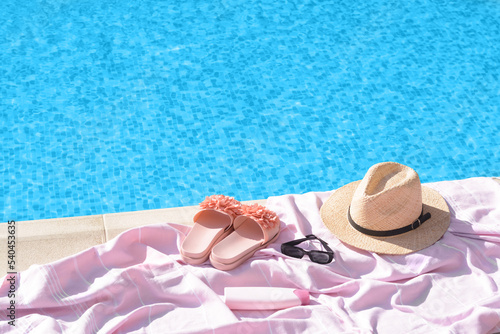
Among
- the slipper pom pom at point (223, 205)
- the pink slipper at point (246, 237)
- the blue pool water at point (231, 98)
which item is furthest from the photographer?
the blue pool water at point (231, 98)

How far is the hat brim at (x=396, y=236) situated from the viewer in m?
3.28

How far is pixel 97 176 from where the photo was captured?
15.4ft

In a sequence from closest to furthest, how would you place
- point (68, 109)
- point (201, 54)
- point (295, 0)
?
1. point (68, 109)
2. point (201, 54)
3. point (295, 0)

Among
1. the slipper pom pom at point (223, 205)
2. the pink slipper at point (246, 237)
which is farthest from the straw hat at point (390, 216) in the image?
the slipper pom pom at point (223, 205)

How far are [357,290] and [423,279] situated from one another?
32cm

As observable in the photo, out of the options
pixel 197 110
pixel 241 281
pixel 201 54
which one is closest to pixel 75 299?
pixel 241 281

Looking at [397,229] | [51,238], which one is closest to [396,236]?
[397,229]

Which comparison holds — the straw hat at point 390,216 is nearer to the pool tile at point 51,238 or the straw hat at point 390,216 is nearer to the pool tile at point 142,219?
the pool tile at point 142,219

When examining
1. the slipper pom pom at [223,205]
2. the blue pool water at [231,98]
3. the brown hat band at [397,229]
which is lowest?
the blue pool water at [231,98]

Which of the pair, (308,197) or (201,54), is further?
(201,54)

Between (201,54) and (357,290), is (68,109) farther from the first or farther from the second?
(357,290)

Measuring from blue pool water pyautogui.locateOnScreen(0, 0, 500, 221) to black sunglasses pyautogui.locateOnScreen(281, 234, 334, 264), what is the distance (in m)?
1.33

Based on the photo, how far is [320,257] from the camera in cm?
324

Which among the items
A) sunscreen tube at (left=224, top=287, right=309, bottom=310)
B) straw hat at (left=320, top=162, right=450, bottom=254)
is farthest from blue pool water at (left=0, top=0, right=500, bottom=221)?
sunscreen tube at (left=224, top=287, right=309, bottom=310)
